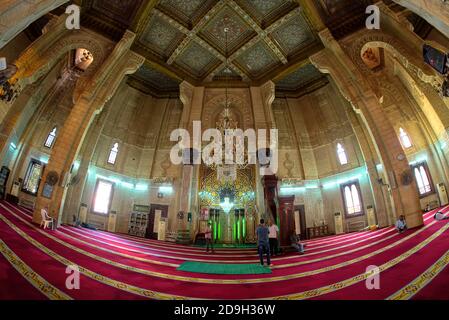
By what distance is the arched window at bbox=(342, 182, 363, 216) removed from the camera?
10.9 meters

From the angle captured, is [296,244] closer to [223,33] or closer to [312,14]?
[312,14]

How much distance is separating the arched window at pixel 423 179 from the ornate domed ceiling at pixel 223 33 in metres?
6.48

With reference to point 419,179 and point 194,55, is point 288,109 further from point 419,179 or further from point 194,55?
point 419,179

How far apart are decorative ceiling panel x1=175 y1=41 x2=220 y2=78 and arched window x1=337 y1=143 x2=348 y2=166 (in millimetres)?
7682

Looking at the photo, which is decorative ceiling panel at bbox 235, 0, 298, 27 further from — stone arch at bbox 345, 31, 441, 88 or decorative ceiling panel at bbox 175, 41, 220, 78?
stone arch at bbox 345, 31, 441, 88

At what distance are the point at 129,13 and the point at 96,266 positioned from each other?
964 centimetres

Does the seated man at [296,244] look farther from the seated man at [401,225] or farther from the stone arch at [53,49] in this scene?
the stone arch at [53,49]

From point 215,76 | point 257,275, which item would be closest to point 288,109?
point 215,76

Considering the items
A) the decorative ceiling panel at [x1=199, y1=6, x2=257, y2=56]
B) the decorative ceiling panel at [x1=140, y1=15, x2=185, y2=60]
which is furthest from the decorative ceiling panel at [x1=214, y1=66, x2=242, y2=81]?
the decorative ceiling panel at [x1=140, y1=15, x2=185, y2=60]

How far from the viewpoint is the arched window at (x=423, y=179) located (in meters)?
9.68

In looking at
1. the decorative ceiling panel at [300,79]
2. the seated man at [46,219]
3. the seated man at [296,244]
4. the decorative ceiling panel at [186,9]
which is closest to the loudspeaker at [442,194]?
the seated man at [296,244]

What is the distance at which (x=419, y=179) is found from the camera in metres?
9.98

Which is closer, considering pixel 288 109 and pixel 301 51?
pixel 301 51
